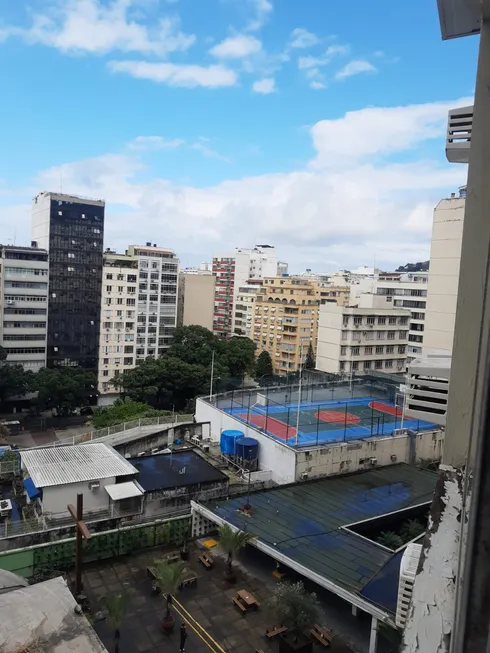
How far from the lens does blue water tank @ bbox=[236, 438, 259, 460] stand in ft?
63.1

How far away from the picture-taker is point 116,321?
4634cm

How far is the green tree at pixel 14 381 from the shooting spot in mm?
37844

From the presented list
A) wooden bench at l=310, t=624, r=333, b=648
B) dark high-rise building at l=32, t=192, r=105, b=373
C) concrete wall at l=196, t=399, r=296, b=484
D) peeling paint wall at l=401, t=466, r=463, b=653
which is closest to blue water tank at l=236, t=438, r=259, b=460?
concrete wall at l=196, t=399, r=296, b=484

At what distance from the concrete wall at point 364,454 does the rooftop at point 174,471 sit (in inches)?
124

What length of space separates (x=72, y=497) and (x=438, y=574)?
14.9m

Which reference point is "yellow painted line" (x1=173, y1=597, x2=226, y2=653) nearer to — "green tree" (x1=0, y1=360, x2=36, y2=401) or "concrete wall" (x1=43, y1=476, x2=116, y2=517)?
"concrete wall" (x1=43, y1=476, x2=116, y2=517)

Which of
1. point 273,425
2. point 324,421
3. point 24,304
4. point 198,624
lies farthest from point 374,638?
point 24,304

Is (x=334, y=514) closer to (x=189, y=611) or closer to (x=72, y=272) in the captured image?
(x=189, y=611)

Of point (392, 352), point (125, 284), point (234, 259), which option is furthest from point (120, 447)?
point (234, 259)

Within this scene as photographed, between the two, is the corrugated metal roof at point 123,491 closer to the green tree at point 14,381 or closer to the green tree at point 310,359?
the green tree at point 14,381

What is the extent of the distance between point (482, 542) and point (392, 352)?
47.0 metres

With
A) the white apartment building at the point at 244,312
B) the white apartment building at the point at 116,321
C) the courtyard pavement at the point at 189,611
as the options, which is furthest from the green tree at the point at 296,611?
the white apartment building at the point at 244,312

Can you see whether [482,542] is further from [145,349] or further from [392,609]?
[145,349]

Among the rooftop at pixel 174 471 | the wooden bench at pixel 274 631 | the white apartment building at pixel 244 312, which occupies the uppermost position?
the white apartment building at pixel 244 312
